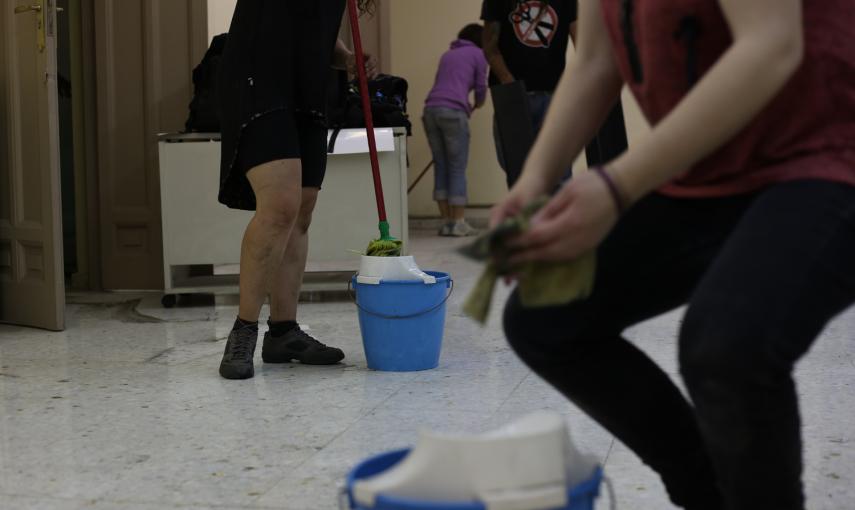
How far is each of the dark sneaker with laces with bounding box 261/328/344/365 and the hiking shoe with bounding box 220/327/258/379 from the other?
148 mm

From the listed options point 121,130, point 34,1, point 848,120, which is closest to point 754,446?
point 848,120

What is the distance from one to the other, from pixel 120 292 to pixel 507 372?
2.60 m

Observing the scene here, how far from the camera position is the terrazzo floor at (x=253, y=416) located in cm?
223

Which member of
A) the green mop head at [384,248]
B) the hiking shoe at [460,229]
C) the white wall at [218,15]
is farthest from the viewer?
the hiking shoe at [460,229]

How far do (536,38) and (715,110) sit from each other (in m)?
3.99

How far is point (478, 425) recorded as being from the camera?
271 cm

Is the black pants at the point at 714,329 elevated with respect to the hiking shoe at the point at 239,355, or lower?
elevated

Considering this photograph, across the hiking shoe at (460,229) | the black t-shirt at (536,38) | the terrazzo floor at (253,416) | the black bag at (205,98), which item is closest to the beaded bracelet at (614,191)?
the terrazzo floor at (253,416)

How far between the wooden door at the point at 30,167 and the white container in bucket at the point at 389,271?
1494 mm

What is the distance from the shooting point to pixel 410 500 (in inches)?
48.8

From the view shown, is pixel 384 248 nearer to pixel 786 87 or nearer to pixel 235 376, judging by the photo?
pixel 235 376

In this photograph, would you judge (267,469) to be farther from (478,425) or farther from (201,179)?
(201,179)

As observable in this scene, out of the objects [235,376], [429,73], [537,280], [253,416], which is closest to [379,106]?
[235,376]

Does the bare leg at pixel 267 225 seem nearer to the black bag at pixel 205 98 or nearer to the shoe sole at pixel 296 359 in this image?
the shoe sole at pixel 296 359
